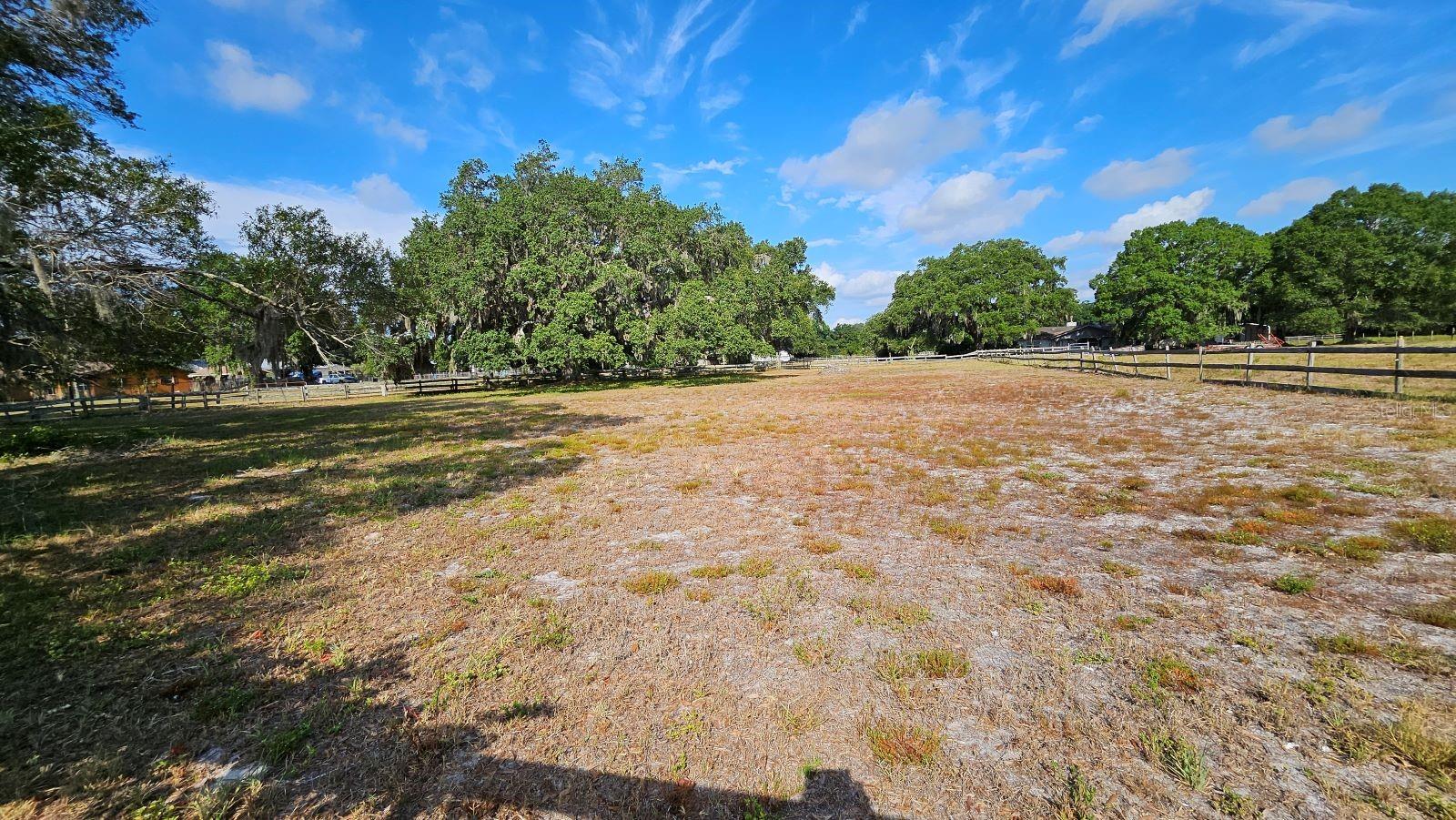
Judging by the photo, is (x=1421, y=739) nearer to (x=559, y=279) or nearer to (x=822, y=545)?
(x=822, y=545)

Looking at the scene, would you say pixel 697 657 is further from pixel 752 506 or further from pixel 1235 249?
pixel 1235 249

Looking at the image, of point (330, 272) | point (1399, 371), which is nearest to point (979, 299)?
point (1399, 371)

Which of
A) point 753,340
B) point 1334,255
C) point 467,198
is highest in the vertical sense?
point 467,198

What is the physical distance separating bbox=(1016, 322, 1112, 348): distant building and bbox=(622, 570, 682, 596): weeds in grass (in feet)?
246

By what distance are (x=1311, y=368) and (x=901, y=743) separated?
1772 cm

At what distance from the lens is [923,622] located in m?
3.66

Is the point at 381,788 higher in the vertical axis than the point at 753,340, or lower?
lower

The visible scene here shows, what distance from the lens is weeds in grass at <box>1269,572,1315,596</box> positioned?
3.75 m

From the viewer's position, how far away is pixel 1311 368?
42.8 feet

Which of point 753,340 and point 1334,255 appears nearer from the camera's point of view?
point 753,340

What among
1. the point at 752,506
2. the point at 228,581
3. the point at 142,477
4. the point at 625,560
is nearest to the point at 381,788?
the point at 625,560

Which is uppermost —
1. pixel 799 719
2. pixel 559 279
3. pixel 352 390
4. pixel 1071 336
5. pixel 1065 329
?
pixel 559 279

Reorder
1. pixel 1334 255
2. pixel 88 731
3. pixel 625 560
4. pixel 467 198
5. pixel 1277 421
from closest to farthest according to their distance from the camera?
pixel 88 731, pixel 625 560, pixel 1277 421, pixel 467 198, pixel 1334 255

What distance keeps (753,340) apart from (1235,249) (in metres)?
52.9
